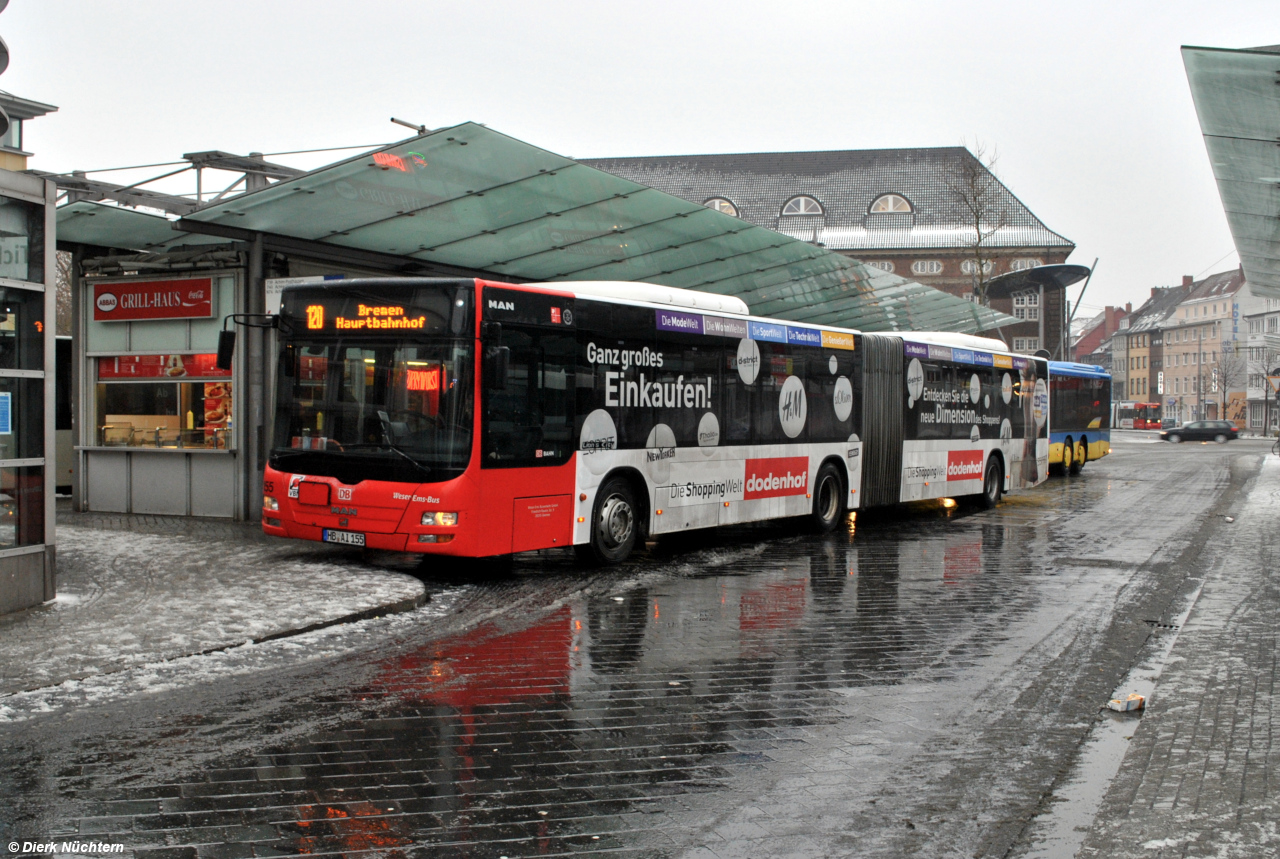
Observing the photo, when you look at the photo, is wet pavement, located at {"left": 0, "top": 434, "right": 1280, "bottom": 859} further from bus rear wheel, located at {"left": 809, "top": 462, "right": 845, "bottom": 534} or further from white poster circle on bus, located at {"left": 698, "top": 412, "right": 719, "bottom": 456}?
bus rear wheel, located at {"left": 809, "top": 462, "right": 845, "bottom": 534}

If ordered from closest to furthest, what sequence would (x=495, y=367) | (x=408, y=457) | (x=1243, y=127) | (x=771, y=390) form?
(x=495, y=367) < (x=408, y=457) < (x=1243, y=127) < (x=771, y=390)

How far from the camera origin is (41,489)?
8.52m

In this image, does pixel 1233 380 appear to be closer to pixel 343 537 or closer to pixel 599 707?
pixel 343 537

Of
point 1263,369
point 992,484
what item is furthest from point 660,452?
point 1263,369

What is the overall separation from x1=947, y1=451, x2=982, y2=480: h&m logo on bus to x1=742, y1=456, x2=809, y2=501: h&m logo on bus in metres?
4.76

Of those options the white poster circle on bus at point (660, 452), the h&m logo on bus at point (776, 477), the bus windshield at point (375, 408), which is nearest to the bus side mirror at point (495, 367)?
the bus windshield at point (375, 408)

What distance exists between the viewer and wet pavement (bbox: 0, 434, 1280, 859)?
4344 mm

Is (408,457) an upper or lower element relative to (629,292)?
lower

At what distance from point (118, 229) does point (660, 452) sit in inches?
299

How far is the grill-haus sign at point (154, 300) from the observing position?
15.1 metres

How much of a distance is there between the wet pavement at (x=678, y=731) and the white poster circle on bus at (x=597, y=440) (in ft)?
4.41

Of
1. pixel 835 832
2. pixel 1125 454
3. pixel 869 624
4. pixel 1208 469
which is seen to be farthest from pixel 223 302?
pixel 1125 454

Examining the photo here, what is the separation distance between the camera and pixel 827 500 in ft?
52.5

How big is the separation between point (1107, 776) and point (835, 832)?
60.6 inches
